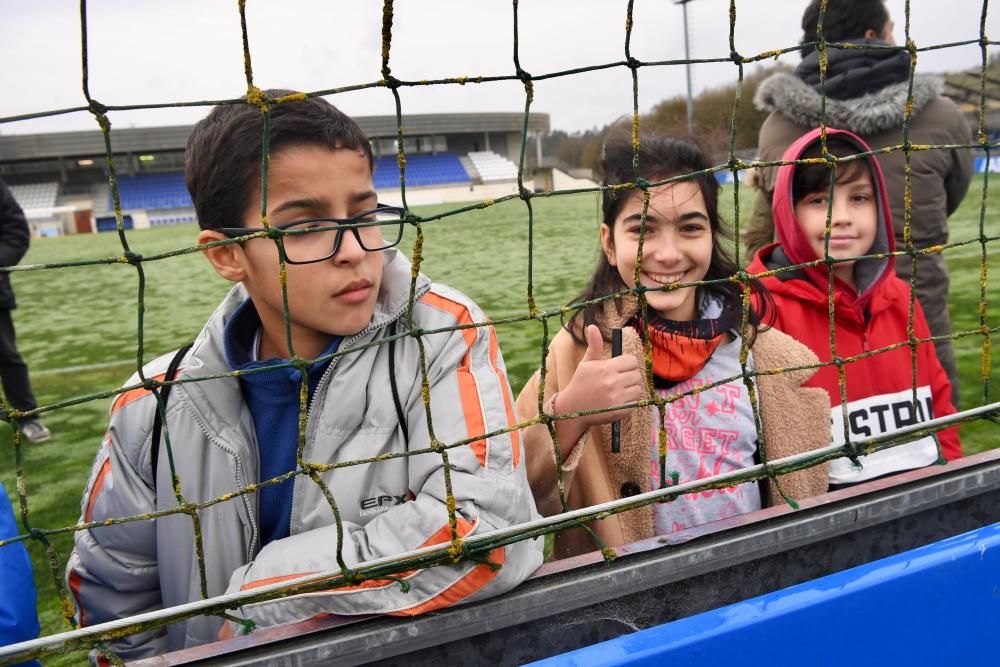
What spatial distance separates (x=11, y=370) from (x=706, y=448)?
2631 millimetres

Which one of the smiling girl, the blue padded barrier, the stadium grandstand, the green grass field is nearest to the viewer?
the blue padded barrier

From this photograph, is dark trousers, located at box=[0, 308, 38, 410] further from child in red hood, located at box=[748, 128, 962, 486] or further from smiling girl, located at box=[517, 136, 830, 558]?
child in red hood, located at box=[748, 128, 962, 486]

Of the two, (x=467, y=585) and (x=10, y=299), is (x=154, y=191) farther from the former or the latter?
(x=467, y=585)

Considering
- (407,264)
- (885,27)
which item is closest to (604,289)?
(407,264)

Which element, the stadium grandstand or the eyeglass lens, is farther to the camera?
the stadium grandstand

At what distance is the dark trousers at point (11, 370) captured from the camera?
9.18ft

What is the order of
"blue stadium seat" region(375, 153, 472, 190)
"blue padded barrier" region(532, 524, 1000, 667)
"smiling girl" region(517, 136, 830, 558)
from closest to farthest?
"blue padded barrier" region(532, 524, 1000, 667) < "smiling girl" region(517, 136, 830, 558) < "blue stadium seat" region(375, 153, 472, 190)

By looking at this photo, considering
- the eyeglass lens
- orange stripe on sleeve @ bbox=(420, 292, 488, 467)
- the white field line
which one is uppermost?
the eyeglass lens

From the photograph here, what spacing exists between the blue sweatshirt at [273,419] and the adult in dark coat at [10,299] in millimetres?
2151

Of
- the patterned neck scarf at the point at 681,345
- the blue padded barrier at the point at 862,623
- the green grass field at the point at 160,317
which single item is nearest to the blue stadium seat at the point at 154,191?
the green grass field at the point at 160,317

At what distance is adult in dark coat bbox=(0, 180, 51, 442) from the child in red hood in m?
2.54

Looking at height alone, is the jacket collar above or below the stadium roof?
below

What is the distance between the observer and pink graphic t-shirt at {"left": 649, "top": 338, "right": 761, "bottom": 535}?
1.17 m

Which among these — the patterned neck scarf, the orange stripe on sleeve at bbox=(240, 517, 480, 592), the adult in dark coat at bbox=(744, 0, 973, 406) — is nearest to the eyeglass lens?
the orange stripe on sleeve at bbox=(240, 517, 480, 592)
